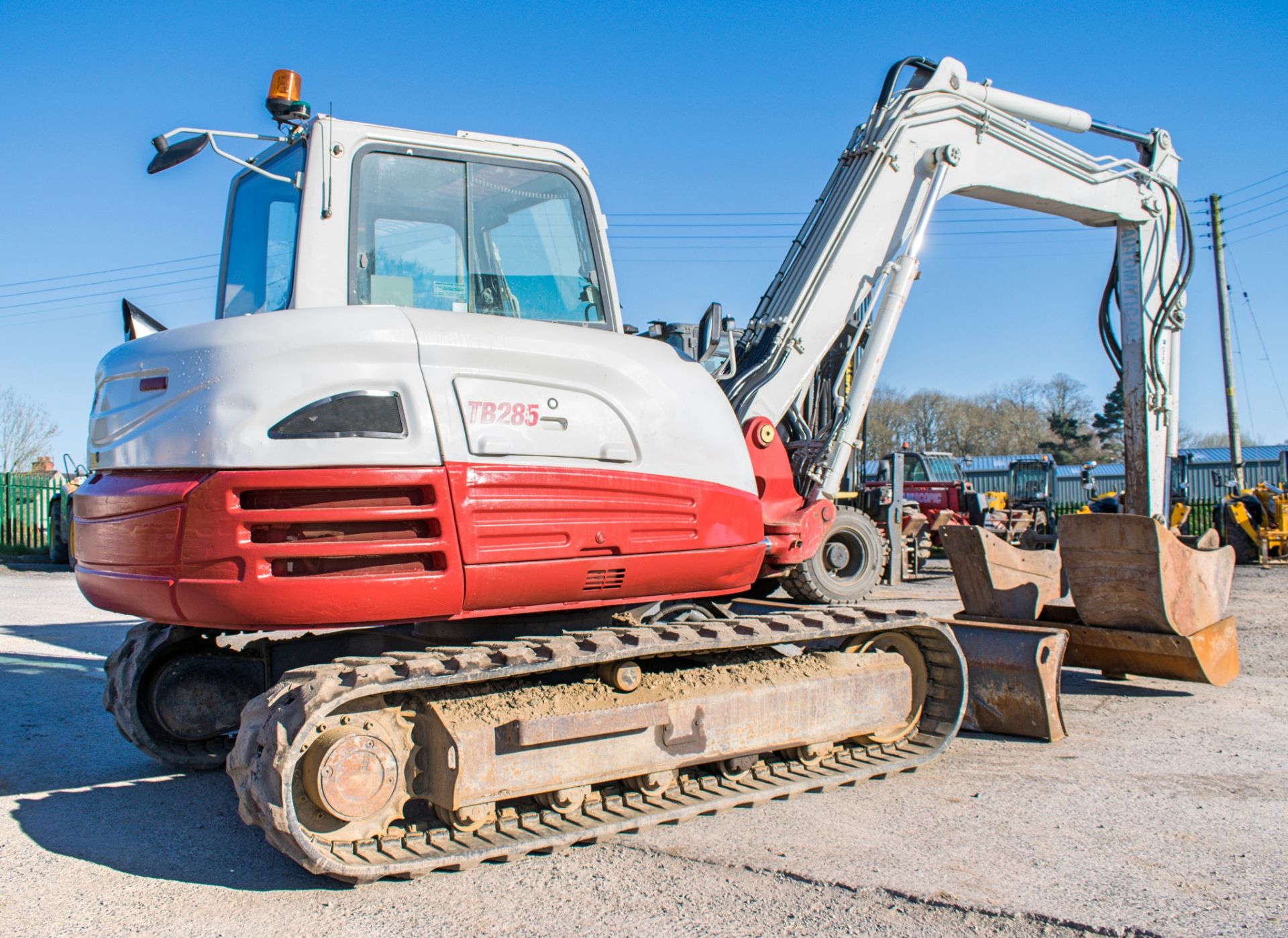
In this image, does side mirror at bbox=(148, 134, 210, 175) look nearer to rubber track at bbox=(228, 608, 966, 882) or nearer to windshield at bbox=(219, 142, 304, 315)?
windshield at bbox=(219, 142, 304, 315)

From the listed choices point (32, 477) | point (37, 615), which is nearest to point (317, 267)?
point (37, 615)

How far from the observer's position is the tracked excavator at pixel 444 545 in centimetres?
370

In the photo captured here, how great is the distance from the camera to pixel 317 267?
425 centimetres

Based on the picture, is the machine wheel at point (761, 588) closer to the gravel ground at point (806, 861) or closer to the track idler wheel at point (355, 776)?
the gravel ground at point (806, 861)

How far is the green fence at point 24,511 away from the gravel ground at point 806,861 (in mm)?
18143

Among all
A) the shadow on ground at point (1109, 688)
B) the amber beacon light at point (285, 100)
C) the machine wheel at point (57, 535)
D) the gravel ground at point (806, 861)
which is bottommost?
the shadow on ground at point (1109, 688)

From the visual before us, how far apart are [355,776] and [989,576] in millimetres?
4854

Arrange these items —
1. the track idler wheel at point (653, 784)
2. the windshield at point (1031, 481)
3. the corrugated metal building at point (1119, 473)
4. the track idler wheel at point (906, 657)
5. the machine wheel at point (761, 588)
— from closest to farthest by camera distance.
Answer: the track idler wheel at point (653, 784), the track idler wheel at point (906, 657), the machine wheel at point (761, 588), the windshield at point (1031, 481), the corrugated metal building at point (1119, 473)

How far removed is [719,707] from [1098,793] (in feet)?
5.93

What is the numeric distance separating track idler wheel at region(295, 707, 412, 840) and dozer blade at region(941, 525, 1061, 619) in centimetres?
437

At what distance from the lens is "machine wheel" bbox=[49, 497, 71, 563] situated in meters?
19.1

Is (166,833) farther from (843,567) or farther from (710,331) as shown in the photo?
(843,567)

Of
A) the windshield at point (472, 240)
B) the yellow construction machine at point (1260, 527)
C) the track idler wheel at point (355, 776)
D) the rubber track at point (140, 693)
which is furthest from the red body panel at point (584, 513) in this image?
the yellow construction machine at point (1260, 527)

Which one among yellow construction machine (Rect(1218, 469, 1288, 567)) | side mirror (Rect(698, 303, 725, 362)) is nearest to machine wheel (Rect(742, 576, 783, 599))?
side mirror (Rect(698, 303, 725, 362))
